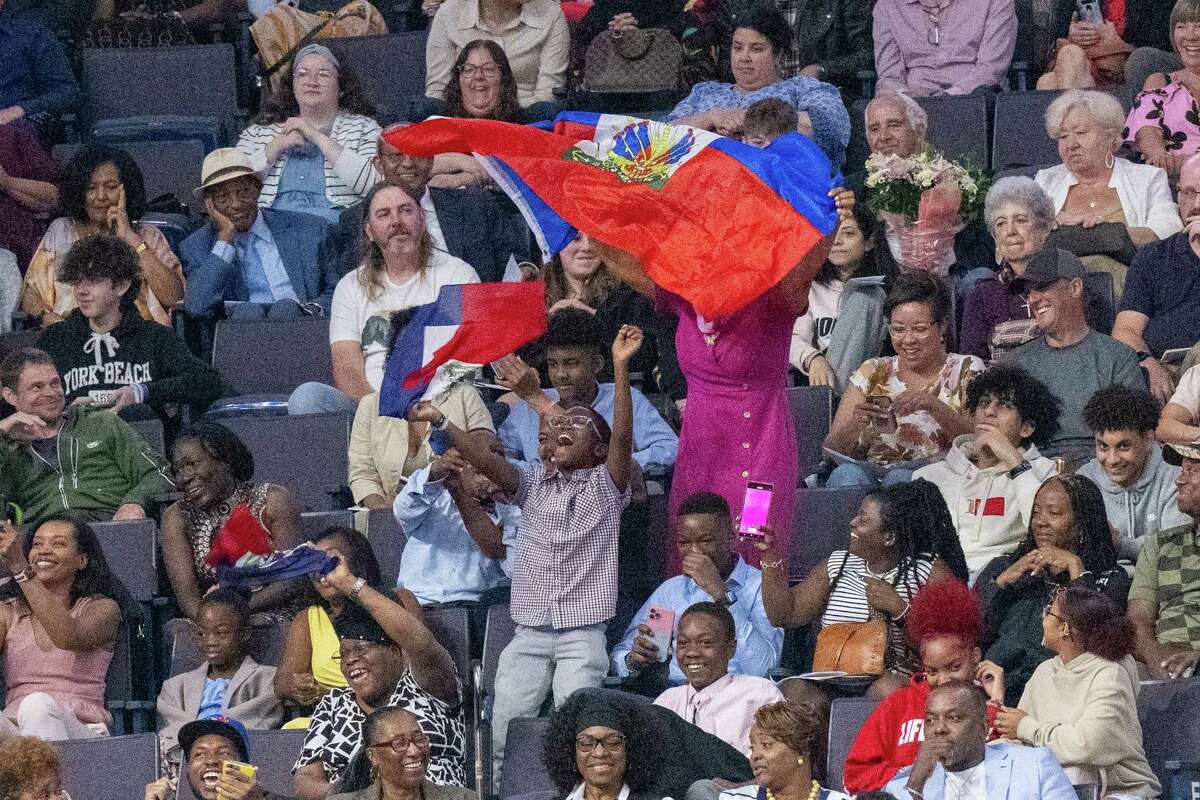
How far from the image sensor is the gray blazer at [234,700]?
8633 mm

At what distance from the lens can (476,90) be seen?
36.0 ft

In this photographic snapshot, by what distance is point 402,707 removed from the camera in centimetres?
814

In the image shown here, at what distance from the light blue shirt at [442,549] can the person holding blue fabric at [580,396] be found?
416 mm

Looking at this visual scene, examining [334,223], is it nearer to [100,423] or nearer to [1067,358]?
[100,423]

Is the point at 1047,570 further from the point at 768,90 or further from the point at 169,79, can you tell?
the point at 169,79

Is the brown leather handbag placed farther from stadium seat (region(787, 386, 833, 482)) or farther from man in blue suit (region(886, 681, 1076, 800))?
stadium seat (region(787, 386, 833, 482))

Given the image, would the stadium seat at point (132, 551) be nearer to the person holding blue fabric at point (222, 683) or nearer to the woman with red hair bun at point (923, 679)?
the person holding blue fabric at point (222, 683)

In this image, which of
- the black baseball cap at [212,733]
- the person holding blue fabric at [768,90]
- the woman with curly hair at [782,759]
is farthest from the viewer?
the person holding blue fabric at [768,90]

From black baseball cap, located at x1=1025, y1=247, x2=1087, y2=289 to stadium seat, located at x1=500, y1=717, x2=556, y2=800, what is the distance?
2.40 metres

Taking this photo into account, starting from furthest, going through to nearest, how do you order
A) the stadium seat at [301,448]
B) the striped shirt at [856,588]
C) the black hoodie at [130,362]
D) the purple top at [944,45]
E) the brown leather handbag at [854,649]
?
the purple top at [944,45]
the black hoodie at [130,362]
the stadium seat at [301,448]
the striped shirt at [856,588]
the brown leather handbag at [854,649]

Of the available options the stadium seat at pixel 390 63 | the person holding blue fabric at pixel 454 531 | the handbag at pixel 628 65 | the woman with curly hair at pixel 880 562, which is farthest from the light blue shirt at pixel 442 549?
the stadium seat at pixel 390 63

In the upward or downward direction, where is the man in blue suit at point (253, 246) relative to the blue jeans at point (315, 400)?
upward

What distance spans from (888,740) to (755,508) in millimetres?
1010

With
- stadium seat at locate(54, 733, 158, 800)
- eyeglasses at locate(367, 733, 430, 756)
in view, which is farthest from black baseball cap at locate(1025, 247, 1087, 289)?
stadium seat at locate(54, 733, 158, 800)
